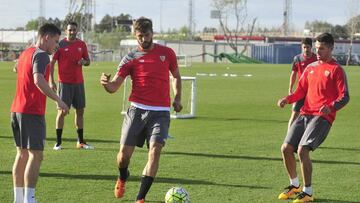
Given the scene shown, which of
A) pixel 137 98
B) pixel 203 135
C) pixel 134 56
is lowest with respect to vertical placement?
pixel 203 135

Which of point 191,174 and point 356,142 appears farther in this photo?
point 356,142

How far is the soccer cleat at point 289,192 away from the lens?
27.5 feet

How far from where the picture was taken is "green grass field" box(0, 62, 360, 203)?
28.1 ft

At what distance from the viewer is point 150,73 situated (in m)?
7.85

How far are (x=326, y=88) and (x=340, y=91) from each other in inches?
7.1

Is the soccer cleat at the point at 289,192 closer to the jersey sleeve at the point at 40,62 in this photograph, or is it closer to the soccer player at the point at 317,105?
the soccer player at the point at 317,105

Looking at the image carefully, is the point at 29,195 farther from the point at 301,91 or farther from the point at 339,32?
the point at 339,32

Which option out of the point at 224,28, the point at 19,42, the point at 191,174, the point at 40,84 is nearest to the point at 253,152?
the point at 191,174

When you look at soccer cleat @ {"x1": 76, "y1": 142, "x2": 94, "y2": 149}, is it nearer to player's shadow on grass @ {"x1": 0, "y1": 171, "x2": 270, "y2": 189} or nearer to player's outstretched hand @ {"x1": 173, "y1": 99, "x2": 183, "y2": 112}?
player's shadow on grass @ {"x1": 0, "y1": 171, "x2": 270, "y2": 189}

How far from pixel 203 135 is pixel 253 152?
8.89 ft

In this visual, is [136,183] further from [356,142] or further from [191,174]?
[356,142]

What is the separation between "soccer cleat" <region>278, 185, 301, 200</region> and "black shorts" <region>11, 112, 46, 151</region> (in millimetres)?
3136

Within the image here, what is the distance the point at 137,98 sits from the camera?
794 cm

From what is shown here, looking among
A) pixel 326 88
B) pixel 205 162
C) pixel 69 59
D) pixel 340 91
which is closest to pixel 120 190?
pixel 326 88
